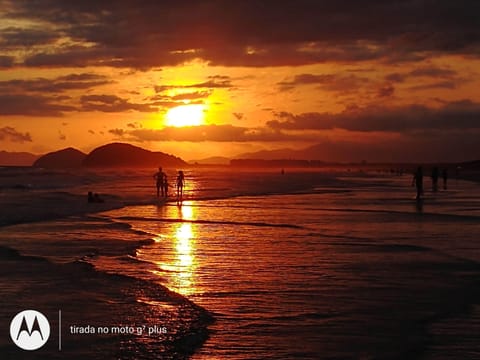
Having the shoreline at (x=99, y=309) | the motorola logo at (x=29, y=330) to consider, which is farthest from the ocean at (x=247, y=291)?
the motorola logo at (x=29, y=330)

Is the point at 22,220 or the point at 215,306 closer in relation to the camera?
the point at 215,306

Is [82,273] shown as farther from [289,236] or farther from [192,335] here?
[289,236]

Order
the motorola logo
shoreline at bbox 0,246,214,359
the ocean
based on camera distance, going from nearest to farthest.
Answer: shoreline at bbox 0,246,214,359, the ocean, the motorola logo

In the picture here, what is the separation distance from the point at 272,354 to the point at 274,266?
639 centimetres

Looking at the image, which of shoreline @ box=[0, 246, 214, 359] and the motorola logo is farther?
the motorola logo

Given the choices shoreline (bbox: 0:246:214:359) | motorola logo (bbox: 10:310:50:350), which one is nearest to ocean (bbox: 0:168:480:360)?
shoreline (bbox: 0:246:214:359)

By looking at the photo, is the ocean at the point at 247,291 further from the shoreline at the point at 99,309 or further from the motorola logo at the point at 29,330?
the motorola logo at the point at 29,330

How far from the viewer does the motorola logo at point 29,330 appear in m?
8.81

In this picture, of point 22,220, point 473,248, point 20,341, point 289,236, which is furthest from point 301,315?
point 22,220

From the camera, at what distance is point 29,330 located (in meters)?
9.23

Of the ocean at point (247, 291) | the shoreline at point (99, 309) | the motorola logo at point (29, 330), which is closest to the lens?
the shoreline at point (99, 309)

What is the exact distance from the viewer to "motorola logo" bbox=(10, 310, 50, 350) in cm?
881

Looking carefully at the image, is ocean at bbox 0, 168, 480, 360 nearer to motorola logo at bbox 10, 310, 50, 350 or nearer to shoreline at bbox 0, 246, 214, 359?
shoreline at bbox 0, 246, 214, 359

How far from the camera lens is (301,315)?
10.1 m
